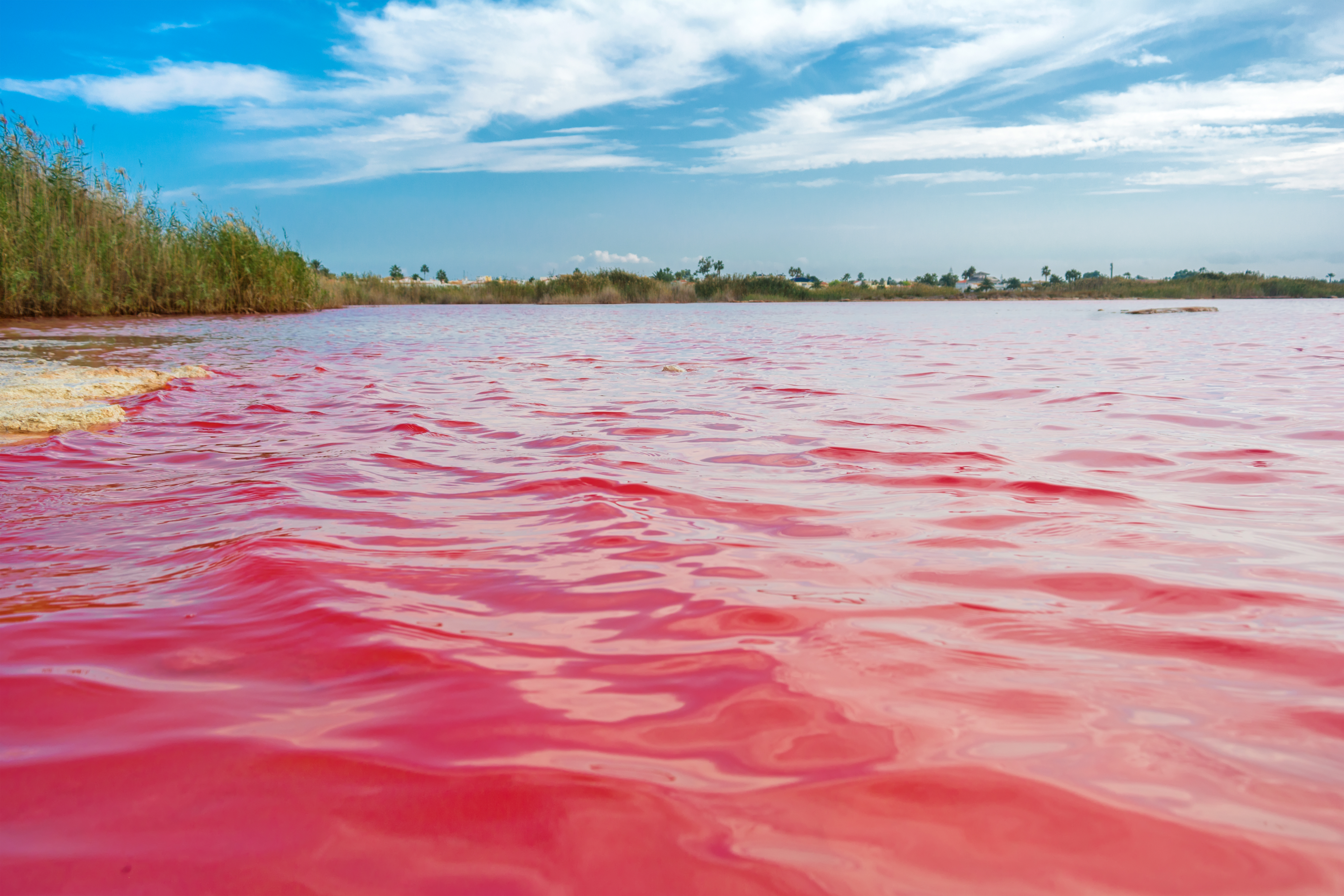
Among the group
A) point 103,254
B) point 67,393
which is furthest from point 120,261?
point 67,393

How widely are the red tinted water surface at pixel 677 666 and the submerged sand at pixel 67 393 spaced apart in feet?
0.91

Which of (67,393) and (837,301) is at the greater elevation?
(837,301)

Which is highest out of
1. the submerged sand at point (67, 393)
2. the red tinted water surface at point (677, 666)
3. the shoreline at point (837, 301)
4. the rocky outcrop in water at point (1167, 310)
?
the shoreline at point (837, 301)

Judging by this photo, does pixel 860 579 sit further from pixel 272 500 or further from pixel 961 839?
pixel 272 500

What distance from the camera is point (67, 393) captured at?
4641mm

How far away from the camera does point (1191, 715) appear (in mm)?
1183

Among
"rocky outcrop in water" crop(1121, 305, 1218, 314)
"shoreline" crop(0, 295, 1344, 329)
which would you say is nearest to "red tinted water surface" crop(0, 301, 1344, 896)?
"shoreline" crop(0, 295, 1344, 329)

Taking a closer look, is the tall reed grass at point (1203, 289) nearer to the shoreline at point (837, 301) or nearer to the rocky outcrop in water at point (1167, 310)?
the shoreline at point (837, 301)

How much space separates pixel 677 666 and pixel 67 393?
5.00 meters

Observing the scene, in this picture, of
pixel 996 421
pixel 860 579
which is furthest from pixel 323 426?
pixel 996 421

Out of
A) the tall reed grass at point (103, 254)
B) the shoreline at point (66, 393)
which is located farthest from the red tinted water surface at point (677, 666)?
the tall reed grass at point (103, 254)

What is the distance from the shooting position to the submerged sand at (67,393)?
3.80m

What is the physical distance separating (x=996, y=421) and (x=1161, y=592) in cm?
250

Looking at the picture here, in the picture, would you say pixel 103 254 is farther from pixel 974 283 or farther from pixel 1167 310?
pixel 974 283
